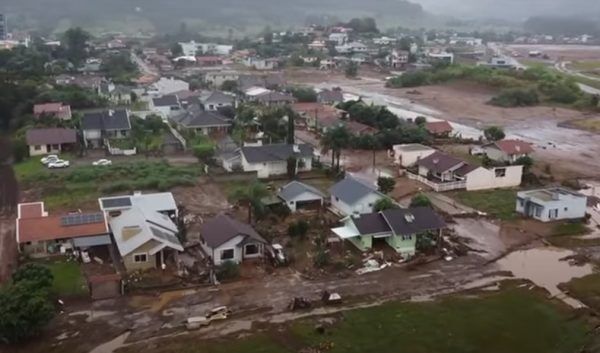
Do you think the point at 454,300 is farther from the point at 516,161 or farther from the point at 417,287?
the point at 516,161

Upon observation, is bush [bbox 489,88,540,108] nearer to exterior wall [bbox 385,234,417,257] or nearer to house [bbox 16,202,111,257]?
exterior wall [bbox 385,234,417,257]

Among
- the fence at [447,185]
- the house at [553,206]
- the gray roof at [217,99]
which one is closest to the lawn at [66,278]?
the fence at [447,185]

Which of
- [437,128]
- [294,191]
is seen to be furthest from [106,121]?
[437,128]

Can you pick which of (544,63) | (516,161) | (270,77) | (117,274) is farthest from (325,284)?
(544,63)

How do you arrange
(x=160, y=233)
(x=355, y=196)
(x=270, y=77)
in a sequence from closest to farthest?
(x=160, y=233), (x=355, y=196), (x=270, y=77)

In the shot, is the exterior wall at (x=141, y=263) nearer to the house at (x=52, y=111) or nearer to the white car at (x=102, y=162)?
the white car at (x=102, y=162)

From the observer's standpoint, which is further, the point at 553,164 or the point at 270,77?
the point at 270,77

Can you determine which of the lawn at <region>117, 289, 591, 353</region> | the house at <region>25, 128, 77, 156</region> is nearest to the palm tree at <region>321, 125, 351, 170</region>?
the house at <region>25, 128, 77, 156</region>
